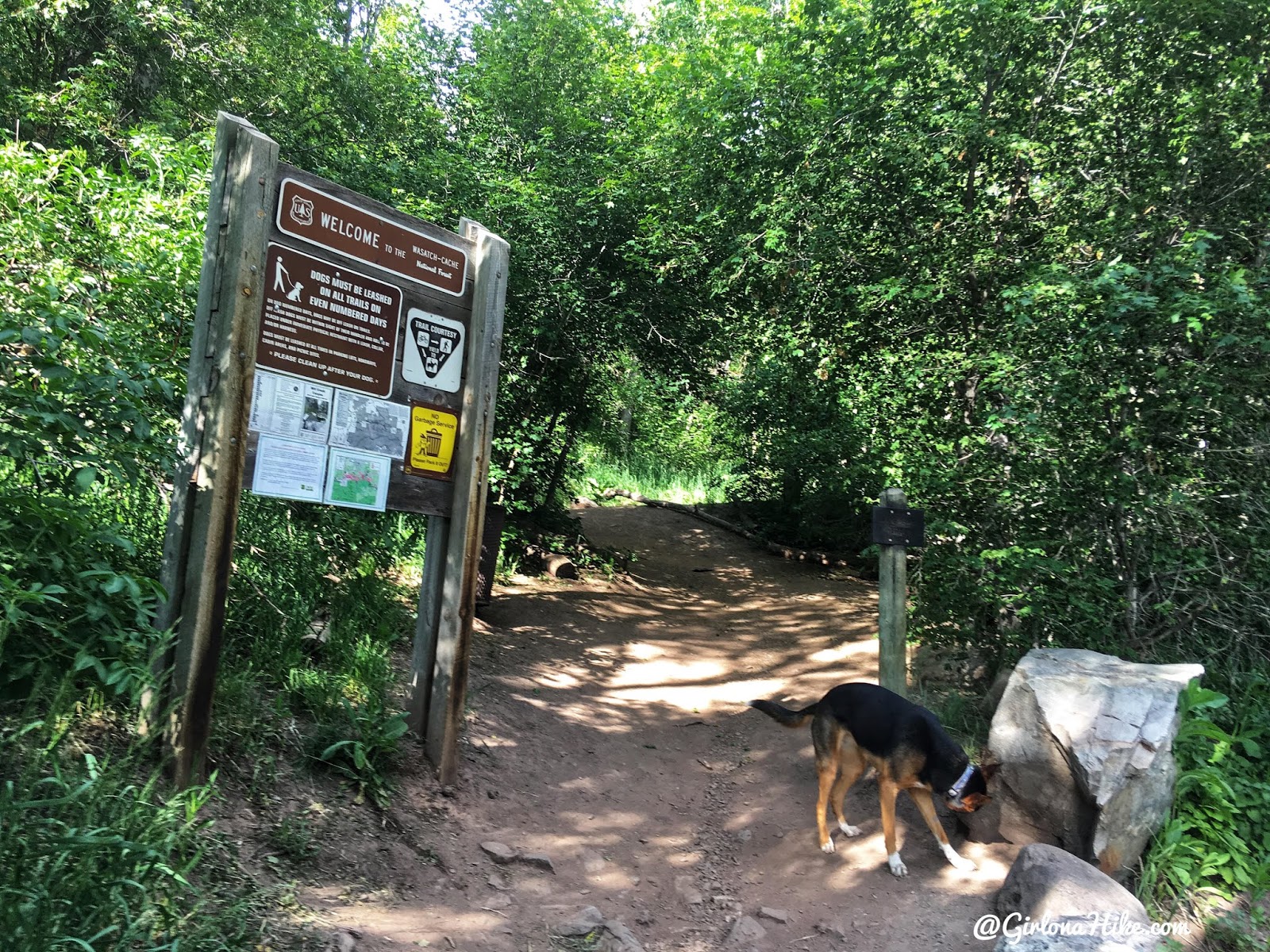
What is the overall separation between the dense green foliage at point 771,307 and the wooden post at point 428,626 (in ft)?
0.86

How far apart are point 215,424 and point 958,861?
14.9 feet

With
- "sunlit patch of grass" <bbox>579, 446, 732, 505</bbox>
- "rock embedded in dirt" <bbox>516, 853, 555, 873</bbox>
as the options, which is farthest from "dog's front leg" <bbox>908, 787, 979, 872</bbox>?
"sunlit patch of grass" <bbox>579, 446, 732, 505</bbox>

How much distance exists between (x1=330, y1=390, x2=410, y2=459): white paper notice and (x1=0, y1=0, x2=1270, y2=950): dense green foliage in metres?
0.85

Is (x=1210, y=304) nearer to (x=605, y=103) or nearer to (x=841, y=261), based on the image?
(x=841, y=261)

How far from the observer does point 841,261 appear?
796cm

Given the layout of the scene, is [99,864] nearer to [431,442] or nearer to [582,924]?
[582,924]

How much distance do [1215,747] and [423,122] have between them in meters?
11.5

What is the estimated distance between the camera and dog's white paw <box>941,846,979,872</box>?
466 centimetres

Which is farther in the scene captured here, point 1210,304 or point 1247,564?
point 1247,564

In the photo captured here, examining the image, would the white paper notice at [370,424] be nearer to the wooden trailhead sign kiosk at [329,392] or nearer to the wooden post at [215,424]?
the wooden trailhead sign kiosk at [329,392]

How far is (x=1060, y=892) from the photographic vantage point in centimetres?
385

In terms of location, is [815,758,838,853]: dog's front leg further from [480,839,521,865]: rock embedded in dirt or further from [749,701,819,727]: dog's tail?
[480,839,521,865]: rock embedded in dirt

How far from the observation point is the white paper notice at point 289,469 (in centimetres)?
409

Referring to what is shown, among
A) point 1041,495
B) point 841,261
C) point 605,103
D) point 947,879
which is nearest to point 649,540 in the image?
point 605,103
